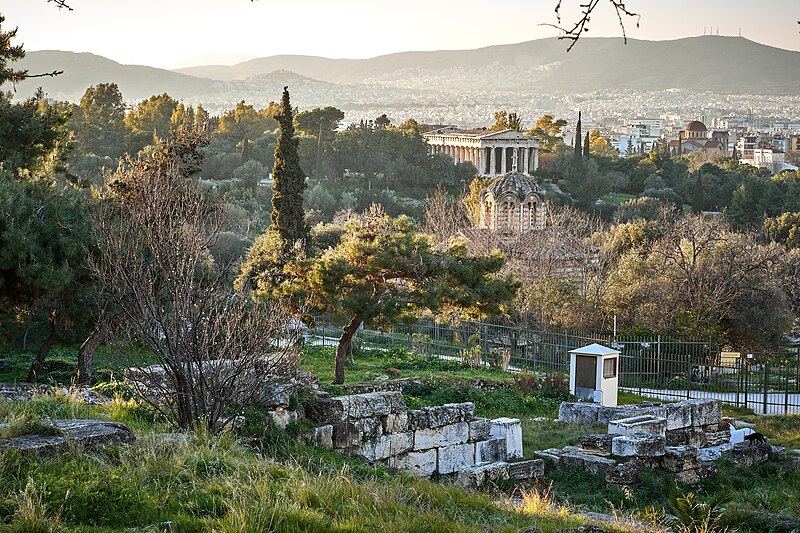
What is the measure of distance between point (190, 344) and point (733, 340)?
68.4 ft

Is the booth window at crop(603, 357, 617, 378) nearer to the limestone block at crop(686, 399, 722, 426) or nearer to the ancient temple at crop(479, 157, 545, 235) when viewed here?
the limestone block at crop(686, 399, 722, 426)

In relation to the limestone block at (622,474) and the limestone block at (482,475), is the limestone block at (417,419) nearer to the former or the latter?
the limestone block at (482,475)

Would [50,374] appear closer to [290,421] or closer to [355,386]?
[355,386]

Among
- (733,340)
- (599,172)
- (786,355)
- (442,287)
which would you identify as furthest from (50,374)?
(599,172)

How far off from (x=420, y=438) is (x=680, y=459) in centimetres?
302

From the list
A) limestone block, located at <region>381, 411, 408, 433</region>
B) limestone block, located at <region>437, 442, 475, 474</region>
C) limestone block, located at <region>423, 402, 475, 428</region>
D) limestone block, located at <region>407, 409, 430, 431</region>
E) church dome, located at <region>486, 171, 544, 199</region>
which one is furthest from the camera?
church dome, located at <region>486, 171, 544, 199</region>


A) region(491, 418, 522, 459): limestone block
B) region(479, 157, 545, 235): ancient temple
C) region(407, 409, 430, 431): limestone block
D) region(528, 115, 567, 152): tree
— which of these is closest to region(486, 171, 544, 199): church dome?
region(479, 157, 545, 235): ancient temple

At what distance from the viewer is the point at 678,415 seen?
13.1 m

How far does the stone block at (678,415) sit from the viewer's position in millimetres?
12999

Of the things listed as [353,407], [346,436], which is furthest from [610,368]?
[346,436]

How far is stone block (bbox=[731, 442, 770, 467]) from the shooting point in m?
12.2

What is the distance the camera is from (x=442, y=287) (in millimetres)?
18297

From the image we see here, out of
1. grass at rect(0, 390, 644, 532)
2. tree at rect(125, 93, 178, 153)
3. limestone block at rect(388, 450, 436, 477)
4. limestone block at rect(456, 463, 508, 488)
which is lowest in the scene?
limestone block at rect(456, 463, 508, 488)

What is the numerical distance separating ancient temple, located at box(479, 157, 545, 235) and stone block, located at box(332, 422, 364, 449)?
33846 millimetres
